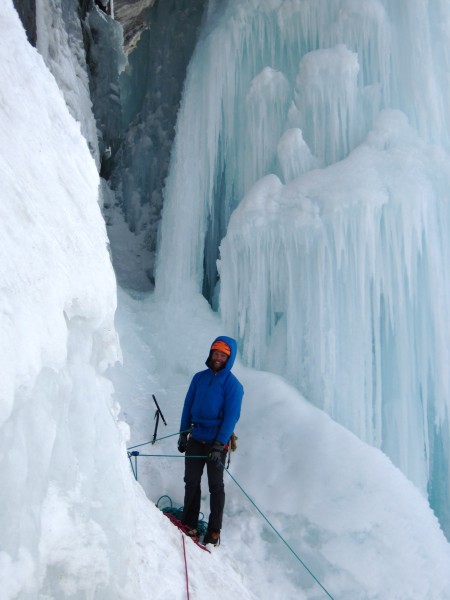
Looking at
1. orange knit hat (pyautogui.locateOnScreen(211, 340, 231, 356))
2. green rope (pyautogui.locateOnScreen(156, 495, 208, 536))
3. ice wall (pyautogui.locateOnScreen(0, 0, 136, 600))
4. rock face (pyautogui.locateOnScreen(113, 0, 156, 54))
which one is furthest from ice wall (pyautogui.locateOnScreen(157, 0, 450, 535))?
ice wall (pyautogui.locateOnScreen(0, 0, 136, 600))

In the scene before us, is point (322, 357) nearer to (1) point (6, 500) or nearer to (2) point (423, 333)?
(2) point (423, 333)

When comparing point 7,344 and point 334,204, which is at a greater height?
point 7,344

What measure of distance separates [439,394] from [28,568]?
15.2 feet

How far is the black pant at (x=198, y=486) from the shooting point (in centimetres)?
338

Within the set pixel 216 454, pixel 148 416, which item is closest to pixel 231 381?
pixel 216 454

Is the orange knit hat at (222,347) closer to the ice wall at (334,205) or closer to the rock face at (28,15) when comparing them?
the ice wall at (334,205)

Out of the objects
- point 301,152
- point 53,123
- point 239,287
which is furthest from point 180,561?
point 301,152

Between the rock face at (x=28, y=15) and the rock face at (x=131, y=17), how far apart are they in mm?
3659

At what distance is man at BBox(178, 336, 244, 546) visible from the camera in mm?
3395

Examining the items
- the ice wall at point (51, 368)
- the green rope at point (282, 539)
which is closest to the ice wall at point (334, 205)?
the green rope at point (282, 539)

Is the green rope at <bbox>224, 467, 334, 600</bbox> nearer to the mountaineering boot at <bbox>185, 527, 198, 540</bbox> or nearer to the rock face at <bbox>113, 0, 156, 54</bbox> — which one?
the mountaineering boot at <bbox>185, 527, 198, 540</bbox>

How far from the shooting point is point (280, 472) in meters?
4.55

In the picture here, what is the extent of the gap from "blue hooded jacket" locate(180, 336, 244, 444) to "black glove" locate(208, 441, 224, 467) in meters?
0.07

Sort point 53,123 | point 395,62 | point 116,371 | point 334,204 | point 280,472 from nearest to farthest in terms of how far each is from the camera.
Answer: point 53,123 → point 280,472 → point 334,204 → point 116,371 → point 395,62
